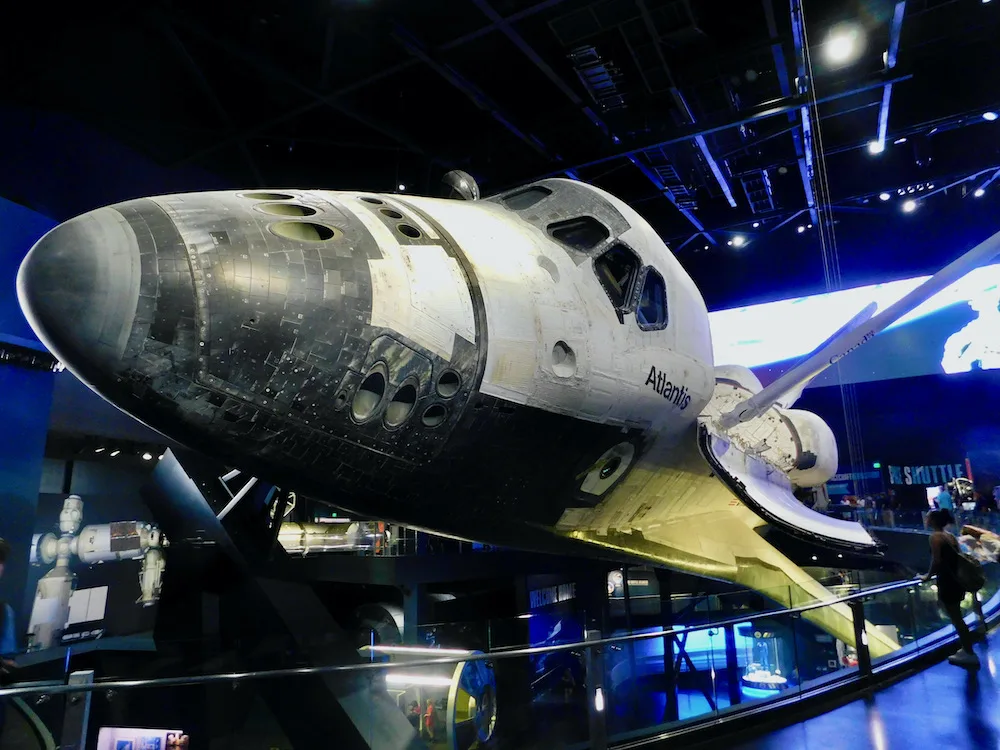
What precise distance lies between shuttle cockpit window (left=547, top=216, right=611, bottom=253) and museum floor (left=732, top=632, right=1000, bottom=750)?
301cm

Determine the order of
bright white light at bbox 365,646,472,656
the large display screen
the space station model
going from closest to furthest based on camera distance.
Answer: bright white light at bbox 365,646,472,656 → the space station model → the large display screen

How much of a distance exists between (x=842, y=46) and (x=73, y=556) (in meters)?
12.5

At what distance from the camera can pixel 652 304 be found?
12.9 ft

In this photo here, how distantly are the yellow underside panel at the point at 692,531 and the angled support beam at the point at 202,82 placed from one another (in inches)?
327

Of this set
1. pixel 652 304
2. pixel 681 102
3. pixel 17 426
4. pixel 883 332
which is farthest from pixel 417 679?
pixel 883 332

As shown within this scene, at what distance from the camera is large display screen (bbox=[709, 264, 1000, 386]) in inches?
518

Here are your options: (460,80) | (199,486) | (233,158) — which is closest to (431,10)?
(460,80)

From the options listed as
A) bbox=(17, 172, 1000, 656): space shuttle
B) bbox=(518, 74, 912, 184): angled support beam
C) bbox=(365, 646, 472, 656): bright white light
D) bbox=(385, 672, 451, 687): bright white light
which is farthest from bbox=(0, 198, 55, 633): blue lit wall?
bbox=(518, 74, 912, 184): angled support beam

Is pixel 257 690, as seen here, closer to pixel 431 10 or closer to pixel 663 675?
pixel 663 675

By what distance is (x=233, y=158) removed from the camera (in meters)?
11.3

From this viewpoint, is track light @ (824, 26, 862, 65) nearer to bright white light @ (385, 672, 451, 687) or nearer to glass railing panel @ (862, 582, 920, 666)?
glass railing panel @ (862, 582, 920, 666)

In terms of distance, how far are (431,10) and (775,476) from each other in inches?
284

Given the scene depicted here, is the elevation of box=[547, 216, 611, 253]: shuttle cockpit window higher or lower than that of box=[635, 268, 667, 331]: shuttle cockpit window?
higher

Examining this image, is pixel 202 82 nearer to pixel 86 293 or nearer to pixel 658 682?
pixel 86 293
